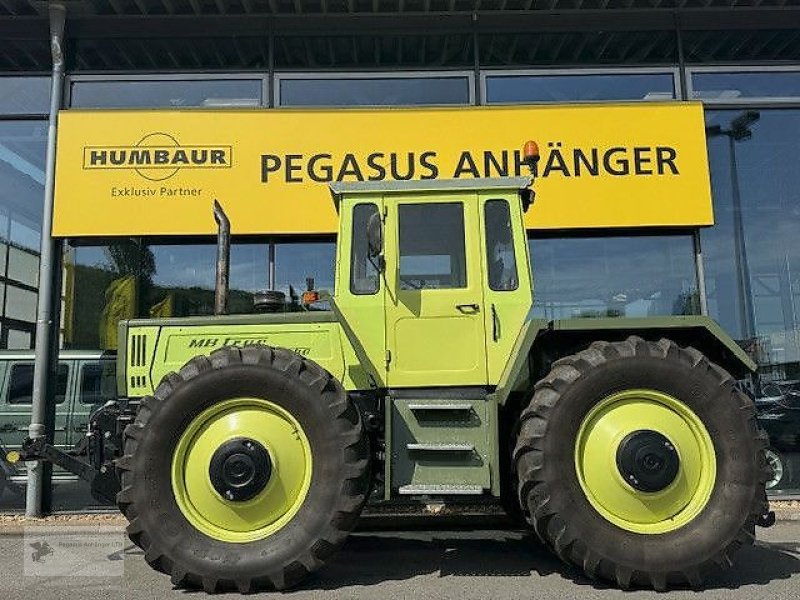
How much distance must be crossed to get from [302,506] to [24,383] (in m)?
4.86

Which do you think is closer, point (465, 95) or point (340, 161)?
point (340, 161)

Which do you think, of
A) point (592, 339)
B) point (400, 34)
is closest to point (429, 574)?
point (592, 339)

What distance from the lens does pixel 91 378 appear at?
7977 mm

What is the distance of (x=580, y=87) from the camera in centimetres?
866

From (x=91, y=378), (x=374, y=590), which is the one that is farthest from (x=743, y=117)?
(x=91, y=378)

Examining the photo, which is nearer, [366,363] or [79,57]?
[366,363]

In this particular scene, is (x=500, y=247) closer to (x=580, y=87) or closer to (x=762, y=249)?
(x=580, y=87)

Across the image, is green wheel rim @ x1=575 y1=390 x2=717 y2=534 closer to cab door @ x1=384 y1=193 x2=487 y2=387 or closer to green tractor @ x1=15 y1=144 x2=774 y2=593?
green tractor @ x1=15 y1=144 x2=774 y2=593

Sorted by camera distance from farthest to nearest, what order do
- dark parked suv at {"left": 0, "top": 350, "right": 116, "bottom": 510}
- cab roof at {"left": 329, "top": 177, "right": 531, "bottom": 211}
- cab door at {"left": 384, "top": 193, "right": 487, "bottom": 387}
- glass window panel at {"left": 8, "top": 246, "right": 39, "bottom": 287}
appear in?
glass window panel at {"left": 8, "top": 246, "right": 39, "bottom": 287} → dark parked suv at {"left": 0, "top": 350, "right": 116, "bottom": 510} → cab roof at {"left": 329, "top": 177, "right": 531, "bottom": 211} → cab door at {"left": 384, "top": 193, "right": 487, "bottom": 387}

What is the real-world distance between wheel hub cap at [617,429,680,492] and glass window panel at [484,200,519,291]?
1.38 meters

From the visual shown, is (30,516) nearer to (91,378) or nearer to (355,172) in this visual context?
(91,378)

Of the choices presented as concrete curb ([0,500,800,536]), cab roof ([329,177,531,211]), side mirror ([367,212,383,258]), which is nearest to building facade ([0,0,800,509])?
concrete curb ([0,500,800,536])

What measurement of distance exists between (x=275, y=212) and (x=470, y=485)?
14.2 ft

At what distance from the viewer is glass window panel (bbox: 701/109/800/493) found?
8.15 m
